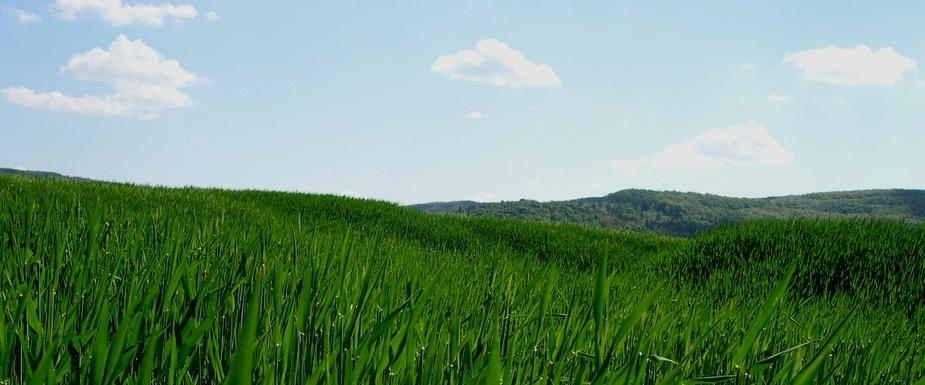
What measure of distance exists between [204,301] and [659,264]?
26.5 ft

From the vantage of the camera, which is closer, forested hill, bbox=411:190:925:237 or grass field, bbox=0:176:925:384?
grass field, bbox=0:176:925:384

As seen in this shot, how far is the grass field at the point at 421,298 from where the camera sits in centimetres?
117

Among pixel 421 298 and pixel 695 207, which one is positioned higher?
pixel 695 207

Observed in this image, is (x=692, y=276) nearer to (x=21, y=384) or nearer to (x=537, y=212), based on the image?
(x=21, y=384)

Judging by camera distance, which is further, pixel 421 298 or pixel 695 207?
pixel 695 207

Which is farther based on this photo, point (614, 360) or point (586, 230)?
point (586, 230)

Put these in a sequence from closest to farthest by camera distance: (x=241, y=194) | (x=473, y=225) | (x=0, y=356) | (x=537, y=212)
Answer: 1. (x=0, y=356)
2. (x=473, y=225)
3. (x=241, y=194)
4. (x=537, y=212)

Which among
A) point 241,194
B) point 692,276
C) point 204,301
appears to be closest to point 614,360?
point 204,301

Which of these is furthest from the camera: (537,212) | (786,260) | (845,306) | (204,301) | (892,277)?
(537,212)

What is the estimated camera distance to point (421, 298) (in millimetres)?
1022

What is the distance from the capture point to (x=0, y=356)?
127cm

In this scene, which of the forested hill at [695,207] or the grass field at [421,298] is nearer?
the grass field at [421,298]

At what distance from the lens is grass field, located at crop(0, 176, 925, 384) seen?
1169 millimetres

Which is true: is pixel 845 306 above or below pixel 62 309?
below
